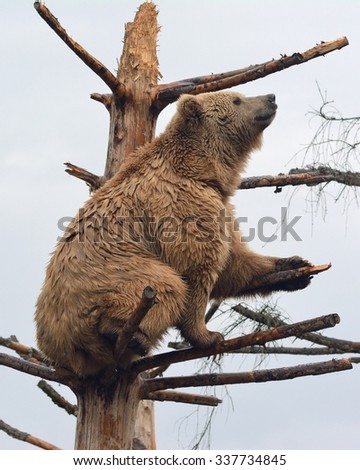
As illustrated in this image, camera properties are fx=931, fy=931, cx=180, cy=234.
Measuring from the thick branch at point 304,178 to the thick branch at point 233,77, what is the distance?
99cm

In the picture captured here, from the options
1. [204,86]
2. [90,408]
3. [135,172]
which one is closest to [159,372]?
[90,408]

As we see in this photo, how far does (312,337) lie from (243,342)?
2066 mm

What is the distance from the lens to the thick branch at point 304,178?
8016mm

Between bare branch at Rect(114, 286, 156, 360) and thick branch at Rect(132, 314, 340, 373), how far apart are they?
0.47 metres

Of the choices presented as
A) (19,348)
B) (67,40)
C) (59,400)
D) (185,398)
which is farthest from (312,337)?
(67,40)

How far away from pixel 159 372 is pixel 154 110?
2.30 m

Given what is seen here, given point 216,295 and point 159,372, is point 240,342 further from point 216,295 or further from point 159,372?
point 159,372

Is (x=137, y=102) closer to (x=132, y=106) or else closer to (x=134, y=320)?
(x=132, y=106)

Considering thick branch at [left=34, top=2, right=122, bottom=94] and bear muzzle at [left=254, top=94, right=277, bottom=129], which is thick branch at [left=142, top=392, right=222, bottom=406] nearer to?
bear muzzle at [left=254, top=94, right=277, bottom=129]

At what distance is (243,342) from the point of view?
21.0ft

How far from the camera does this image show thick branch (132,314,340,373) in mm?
6113

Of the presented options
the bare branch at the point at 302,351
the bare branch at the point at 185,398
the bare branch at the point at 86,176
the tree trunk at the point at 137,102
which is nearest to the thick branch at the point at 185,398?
the bare branch at the point at 185,398

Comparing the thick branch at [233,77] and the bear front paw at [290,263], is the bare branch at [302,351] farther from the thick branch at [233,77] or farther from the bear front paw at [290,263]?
the thick branch at [233,77]

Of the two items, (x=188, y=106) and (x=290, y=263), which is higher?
(x=188, y=106)
